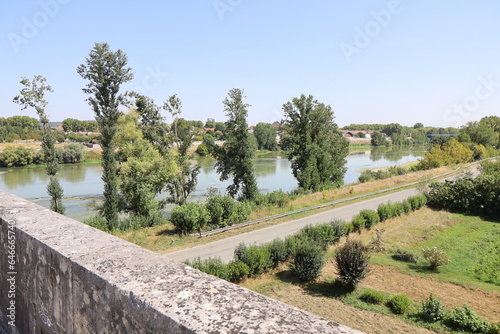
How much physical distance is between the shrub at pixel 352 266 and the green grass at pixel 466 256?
13.2ft

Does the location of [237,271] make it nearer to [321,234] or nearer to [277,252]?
[277,252]

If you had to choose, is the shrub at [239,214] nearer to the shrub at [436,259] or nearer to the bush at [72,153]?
the shrub at [436,259]

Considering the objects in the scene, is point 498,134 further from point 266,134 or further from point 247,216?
point 247,216

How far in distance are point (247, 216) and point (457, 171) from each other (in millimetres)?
38008

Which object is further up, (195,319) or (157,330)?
(195,319)

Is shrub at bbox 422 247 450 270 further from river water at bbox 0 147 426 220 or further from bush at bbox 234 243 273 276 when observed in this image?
river water at bbox 0 147 426 220

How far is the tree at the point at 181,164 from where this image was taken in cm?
3186

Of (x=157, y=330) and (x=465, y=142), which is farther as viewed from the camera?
(x=465, y=142)

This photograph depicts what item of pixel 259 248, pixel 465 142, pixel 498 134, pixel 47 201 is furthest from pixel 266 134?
pixel 259 248

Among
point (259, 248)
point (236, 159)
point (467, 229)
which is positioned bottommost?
point (467, 229)

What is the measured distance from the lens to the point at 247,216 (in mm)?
21047

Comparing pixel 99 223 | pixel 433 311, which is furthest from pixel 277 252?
pixel 99 223

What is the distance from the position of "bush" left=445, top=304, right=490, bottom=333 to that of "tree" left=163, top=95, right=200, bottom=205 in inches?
984

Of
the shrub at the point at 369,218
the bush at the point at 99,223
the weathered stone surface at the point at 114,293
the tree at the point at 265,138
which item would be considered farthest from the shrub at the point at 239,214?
the tree at the point at 265,138
